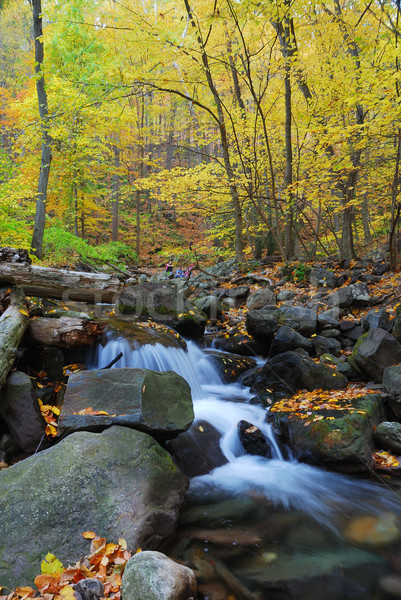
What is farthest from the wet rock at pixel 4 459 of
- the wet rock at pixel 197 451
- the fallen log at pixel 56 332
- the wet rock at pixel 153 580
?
the wet rock at pixel 153 580

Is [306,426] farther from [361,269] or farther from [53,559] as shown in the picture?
[361,269]

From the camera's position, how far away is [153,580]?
6.12 ft

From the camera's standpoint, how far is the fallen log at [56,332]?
15.6 feet

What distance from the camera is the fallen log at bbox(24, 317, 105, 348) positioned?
187 inches

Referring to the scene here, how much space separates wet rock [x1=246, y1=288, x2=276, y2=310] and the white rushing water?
339 cm

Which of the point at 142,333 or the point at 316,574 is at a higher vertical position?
the point at 142,333

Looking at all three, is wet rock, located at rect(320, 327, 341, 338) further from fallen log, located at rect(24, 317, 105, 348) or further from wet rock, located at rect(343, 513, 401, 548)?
fallen log, located at rect(24, 317, 105, 348)

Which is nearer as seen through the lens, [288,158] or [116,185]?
[288,158]

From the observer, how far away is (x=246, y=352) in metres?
7.57

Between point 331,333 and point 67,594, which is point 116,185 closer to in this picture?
point 331,333

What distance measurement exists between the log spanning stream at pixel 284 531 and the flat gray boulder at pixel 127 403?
887 mm

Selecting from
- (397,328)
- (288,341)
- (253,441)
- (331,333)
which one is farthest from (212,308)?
(253,441)

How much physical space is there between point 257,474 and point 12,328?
3618 mm

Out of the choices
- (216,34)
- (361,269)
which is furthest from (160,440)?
(216,34)
